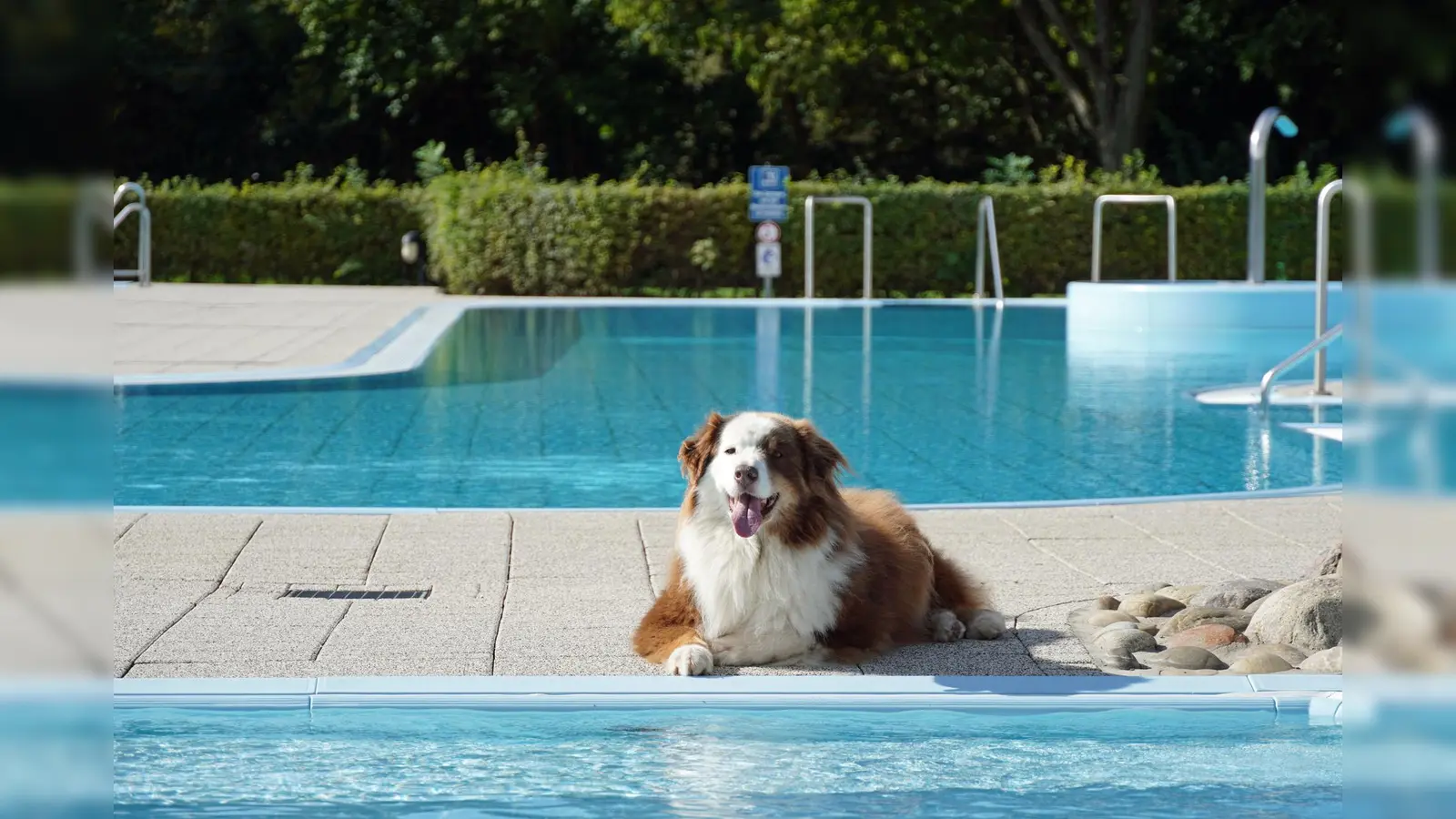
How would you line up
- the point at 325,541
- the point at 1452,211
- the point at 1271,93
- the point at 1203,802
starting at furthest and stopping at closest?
1. the point at 1271,93
2. the point at 325,541
3. the point at 1203,802
4. the point at 1452,211

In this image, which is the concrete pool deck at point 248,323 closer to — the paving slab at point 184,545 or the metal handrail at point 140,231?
the metal handrail at point 140,231

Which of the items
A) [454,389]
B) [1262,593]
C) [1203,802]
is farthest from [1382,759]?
[454,389]

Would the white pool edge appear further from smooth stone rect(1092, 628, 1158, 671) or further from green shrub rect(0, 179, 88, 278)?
green shrub rect(0, 179, 88, 278)

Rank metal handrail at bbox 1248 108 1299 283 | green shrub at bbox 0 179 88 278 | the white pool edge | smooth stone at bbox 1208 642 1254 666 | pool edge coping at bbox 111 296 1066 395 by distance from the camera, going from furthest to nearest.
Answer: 1. metal handrail at bbox 1248 108 1299 283
2. pool edge coping at bbox 111 296 1066 395
3. smooth stone at bbox 1208 642 1254 666
4. the white pool edge
5. green shrub at bbox 0 179 88 278

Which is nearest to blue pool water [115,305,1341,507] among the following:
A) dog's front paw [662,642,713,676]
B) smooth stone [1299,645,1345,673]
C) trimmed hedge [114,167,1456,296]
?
dog's front paw [662,642,713,676]

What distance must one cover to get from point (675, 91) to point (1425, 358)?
39257 mm

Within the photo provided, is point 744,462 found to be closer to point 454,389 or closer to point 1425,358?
point 1425,358

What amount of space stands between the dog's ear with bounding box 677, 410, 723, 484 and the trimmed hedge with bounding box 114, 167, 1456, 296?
21.7 metres

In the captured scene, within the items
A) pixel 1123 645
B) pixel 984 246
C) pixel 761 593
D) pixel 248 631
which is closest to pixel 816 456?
pixel 761 593

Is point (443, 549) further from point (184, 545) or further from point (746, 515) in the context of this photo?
point (746, 515)

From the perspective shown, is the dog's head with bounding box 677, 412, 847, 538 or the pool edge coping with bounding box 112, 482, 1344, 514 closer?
the dog's head with bounding box 677, 412, 847, 538

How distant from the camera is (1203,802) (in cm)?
411

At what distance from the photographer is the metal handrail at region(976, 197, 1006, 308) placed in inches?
1039

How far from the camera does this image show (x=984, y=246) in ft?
89.5
